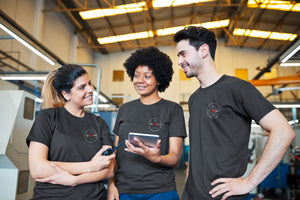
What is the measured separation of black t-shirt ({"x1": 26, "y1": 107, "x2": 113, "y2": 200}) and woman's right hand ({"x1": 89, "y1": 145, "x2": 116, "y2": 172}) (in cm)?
9

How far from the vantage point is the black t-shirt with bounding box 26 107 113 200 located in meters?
1.58

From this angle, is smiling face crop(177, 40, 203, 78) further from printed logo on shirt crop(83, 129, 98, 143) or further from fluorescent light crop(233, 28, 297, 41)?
fluorescent light crop(233, 28, 297, 41)

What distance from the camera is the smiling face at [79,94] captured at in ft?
6.12

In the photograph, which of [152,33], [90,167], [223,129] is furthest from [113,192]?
[152,33]

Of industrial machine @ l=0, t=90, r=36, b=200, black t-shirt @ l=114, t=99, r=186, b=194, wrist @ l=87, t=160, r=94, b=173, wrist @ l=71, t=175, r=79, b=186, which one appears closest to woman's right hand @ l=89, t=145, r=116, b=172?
wrist @ l=87, t=160, r=94, b=173

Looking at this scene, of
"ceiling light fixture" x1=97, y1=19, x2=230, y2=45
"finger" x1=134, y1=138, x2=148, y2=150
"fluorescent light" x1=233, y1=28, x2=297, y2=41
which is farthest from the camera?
"ceiling light fixture" x1=97, y1=19, x2=230, y2=45

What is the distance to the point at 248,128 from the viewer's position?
144cm

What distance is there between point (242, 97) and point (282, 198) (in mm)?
6652

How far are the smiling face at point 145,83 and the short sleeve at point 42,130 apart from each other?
0.72 meters

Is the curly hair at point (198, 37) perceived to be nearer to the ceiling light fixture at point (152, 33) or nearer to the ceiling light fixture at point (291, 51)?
the ceiling light fixture at point (291, 51)

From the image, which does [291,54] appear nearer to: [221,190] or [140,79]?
[140,79]

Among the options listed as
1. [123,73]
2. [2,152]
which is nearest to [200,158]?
[2,152]

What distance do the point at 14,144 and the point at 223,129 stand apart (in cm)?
301

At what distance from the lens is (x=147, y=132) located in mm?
1863
